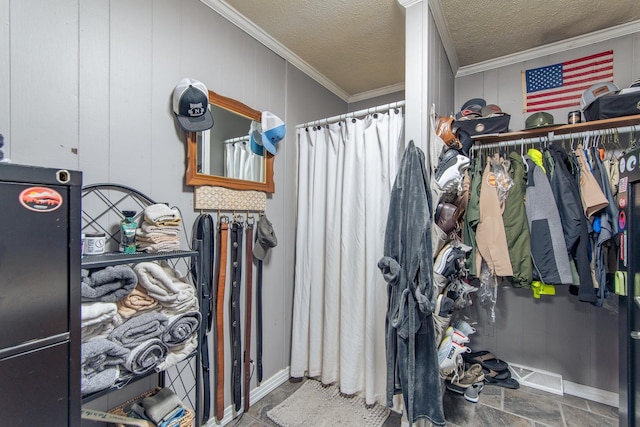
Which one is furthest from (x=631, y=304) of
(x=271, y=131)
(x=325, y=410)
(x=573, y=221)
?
(x=271, y=131)

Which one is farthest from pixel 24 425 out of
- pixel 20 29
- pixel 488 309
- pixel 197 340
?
pixel 488 309

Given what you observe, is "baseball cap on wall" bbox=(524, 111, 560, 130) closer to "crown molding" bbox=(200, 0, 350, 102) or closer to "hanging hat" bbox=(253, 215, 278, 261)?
"crown molding" bbox=(200, 0, 350, 102)

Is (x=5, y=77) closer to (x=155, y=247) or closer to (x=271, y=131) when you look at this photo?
(x=155, y=247)

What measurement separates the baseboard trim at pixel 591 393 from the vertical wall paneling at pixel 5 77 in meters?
3.33

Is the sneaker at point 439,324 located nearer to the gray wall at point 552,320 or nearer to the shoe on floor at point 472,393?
the shoe on floor at point 472,393

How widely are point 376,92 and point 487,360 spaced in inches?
99.1

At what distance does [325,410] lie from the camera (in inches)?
67.9

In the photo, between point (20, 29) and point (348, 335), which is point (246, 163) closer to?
point (20, 29)

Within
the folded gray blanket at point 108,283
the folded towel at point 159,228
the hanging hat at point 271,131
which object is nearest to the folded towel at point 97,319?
the folded gray blanket at point 108,283

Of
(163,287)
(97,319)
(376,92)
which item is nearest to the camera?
(97,319)

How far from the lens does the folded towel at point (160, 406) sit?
1102 mm

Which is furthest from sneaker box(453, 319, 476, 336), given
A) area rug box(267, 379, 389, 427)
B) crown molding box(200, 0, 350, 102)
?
crown molding box(200, 0, 350, 102)

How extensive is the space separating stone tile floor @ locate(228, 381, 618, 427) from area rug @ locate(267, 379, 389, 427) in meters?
0.06

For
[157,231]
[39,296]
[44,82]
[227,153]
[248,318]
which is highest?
[44,82]
